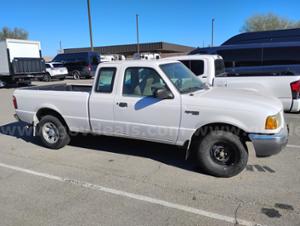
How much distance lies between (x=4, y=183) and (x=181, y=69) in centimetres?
346

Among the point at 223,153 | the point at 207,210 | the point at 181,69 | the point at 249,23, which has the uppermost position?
the point at 249,23

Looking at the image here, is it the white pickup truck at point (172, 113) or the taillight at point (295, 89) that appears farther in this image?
the taillight at point (295, 89)

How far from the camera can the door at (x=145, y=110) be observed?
14.8 feet

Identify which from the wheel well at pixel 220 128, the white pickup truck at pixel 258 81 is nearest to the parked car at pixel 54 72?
the white pickup truck at pixel 258 81

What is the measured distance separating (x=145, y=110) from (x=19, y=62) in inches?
645

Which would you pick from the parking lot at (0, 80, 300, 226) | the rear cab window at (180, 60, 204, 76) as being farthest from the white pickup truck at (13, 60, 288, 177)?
the rear cab window at (180, 60, 204, 76)

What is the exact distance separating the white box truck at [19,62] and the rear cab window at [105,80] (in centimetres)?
1513

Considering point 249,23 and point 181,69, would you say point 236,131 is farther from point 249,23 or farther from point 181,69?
point 249,23

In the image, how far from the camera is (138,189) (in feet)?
13.2

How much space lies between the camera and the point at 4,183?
4.35 m

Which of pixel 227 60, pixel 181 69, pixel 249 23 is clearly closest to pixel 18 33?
pixel 249 23

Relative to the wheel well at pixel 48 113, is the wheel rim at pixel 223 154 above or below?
below

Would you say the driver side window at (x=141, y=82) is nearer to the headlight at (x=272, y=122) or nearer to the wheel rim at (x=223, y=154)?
the wheel rim at (x=223, y=154)

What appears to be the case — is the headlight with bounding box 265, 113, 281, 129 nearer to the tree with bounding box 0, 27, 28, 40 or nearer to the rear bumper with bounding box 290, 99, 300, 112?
the rear bumper with bounding box 290, 99, 300, 112
